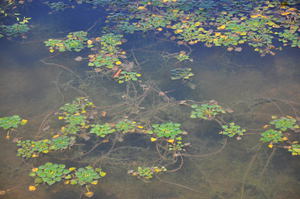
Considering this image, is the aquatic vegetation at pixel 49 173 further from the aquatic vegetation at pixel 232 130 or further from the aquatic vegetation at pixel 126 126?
the aquatic vegetation at pixel 232 130

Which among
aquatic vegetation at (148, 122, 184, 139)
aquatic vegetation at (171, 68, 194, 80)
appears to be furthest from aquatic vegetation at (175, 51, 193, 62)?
aquatic vegetation at (148, 122, 184, 139)

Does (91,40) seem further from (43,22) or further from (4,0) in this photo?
(4,0)

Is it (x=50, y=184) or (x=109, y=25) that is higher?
(x=109, y=25)

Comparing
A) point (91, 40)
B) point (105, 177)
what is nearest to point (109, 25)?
point (91, 40)

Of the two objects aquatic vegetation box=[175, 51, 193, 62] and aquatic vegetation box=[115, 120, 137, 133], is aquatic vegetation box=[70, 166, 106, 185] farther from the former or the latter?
aquatic vegetation box=[175, 51, 193, 62]

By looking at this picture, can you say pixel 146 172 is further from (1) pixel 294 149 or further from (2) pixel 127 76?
(2) pixel 127 76

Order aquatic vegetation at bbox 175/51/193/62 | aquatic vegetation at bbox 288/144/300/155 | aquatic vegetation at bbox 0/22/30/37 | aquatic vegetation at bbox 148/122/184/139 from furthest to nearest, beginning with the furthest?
aquatic vegetation at bbox 0/22/30/37 < aquatic vegetation at bbox 175/51/193/62 < aquatic vegetation at bbox 148/122/184/139 < aquatic vegetation at bbox 288/144/300/155
